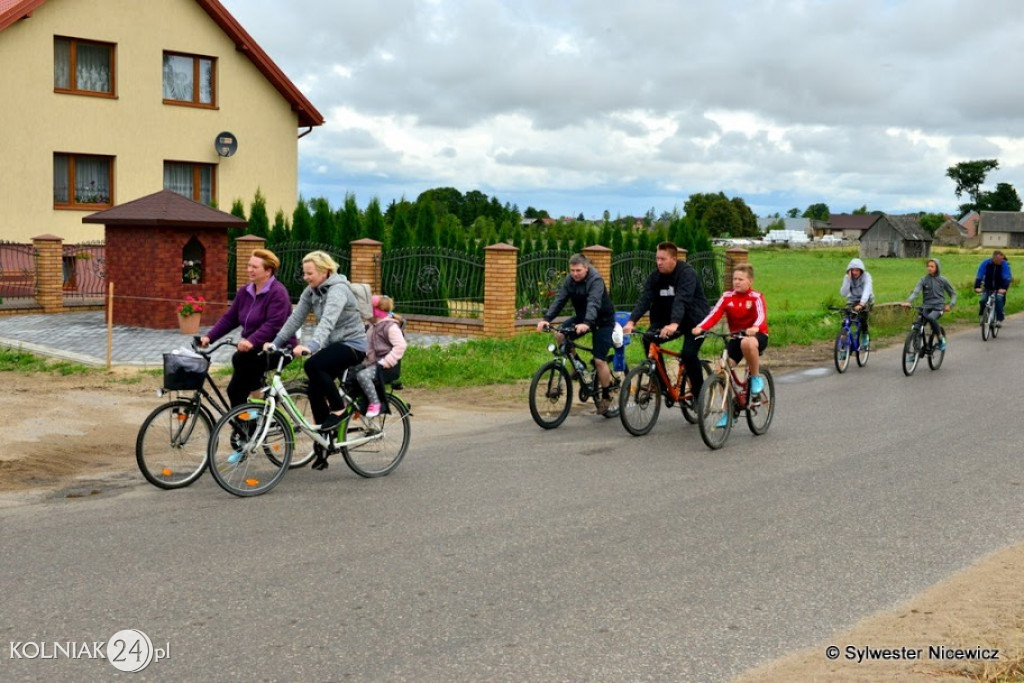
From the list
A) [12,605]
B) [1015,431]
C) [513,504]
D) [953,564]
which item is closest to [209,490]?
[513,504]

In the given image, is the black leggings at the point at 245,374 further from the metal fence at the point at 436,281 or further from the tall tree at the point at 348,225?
the tall tree at the point at 348,225

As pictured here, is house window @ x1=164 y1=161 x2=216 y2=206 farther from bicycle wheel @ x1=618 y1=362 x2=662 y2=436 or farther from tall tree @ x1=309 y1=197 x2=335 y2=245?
bicycle wheel @ x1=618 y1=362 x2=662 y2=436

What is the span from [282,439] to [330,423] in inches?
16.3

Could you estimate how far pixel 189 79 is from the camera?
32.0 metres

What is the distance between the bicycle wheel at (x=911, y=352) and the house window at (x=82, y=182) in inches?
865

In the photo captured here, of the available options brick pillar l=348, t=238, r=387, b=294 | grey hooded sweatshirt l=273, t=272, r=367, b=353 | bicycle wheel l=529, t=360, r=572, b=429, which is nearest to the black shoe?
grey hooded sweatshirt l=273, t=272, r=367, b=353

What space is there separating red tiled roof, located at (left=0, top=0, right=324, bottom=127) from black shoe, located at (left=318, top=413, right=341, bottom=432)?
24718mm

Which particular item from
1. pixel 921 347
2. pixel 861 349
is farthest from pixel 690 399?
pixel 861 349

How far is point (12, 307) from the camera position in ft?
74.5

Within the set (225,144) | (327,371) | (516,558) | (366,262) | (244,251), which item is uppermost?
(225,144)

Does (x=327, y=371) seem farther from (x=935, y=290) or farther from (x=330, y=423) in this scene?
(x=935, y=290)

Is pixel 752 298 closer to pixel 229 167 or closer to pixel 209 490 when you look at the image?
pixel 209 490

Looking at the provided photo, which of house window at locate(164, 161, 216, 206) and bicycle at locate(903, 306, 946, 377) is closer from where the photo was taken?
bicycle at locate(903, 306, 946, 377)

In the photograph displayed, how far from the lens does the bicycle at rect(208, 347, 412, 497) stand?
7.87 metres
